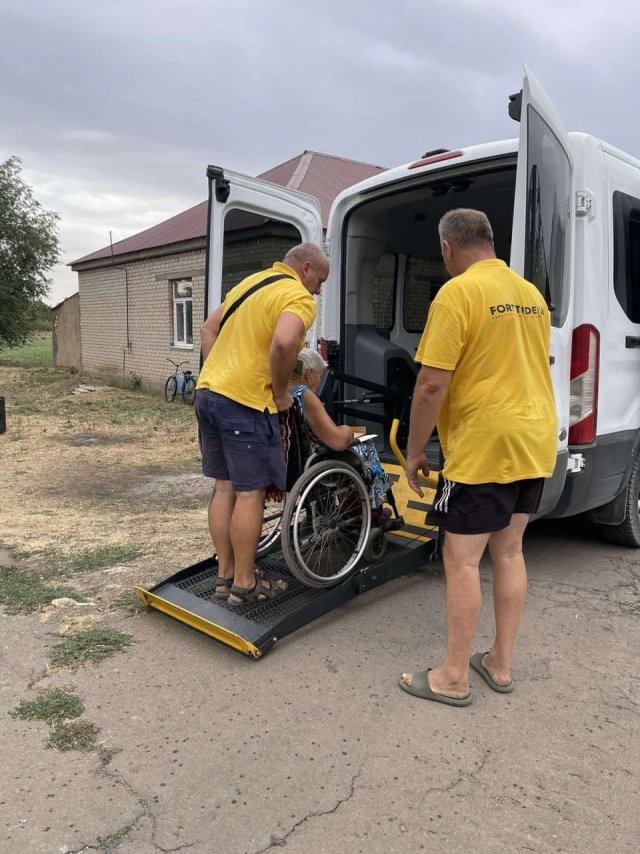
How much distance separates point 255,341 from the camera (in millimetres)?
3178

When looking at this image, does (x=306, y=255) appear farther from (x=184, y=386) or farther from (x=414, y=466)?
(x=184, y=386)

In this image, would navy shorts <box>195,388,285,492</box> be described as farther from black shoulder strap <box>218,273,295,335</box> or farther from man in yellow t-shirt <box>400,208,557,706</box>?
man in yellow t-shirt <box>400,208,557,706</box>

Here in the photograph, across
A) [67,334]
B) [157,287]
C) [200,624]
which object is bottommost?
[200,624]

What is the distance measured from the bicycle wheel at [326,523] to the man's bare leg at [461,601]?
836mm

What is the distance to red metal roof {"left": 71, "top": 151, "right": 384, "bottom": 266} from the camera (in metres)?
14.2

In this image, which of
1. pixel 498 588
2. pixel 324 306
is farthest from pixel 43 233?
pixel 498 588

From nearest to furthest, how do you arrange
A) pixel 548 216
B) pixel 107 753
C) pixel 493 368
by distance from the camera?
pixel 107 753, pixel 493 368, pixel 548 216

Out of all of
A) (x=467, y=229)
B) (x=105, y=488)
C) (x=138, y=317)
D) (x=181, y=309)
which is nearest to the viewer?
(x=467, y=229)

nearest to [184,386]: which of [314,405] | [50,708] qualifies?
[314,405]

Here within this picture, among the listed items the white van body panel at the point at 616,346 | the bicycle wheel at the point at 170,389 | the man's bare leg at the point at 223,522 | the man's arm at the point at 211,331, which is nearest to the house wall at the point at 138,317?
the bicycle wheel at the point at 170,389

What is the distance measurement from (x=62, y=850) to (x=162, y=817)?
0.30m

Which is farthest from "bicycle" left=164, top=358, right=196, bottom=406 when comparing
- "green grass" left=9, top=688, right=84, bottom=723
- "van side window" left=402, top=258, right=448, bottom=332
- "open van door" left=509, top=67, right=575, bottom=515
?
"green grass" left=9, top=688, right=84, bottom=723

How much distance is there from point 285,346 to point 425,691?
1.62 m

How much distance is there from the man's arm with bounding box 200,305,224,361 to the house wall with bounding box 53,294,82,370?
19.2 metres
